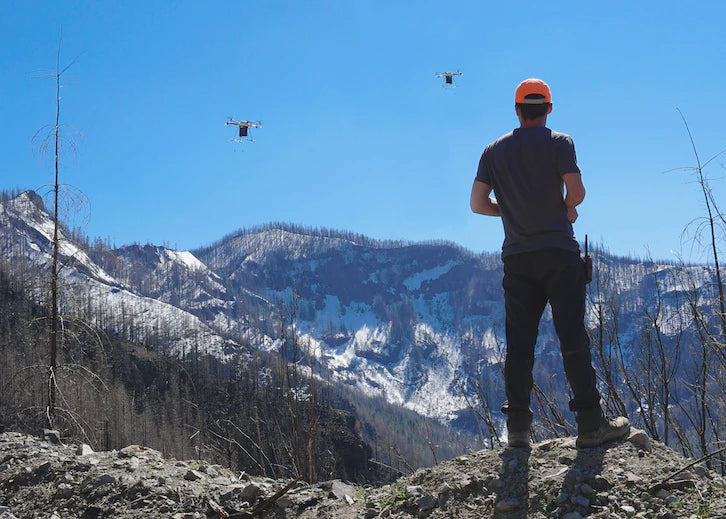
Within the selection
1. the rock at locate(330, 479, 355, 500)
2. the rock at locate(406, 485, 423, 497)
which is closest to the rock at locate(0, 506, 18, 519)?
the rock at locate(330, 479, 355, 500)

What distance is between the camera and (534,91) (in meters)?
3.83

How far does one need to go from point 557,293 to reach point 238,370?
328 feet

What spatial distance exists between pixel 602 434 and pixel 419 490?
1.12 meters

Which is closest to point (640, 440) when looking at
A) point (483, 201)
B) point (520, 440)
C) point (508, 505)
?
point (520, 440)

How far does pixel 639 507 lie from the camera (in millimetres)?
3002

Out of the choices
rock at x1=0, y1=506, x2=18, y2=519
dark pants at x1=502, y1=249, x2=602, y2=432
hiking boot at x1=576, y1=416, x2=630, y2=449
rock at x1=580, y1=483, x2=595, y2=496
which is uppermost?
dark pants at x1=502, y1=249, x2=602, y2=432

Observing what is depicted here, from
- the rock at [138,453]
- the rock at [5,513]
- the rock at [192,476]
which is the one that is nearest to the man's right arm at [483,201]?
the rock at [192,476]

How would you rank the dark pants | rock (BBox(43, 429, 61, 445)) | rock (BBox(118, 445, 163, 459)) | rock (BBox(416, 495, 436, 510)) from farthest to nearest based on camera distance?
rock (BBox(43, 429, 61, 445)) → rock (BBox(118, 445, 163, 459)) → the dark pants → rock (BBox(416, 495, 436, 510))

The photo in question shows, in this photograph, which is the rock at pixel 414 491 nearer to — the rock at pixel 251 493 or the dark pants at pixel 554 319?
the dark pants at pixel 554 319

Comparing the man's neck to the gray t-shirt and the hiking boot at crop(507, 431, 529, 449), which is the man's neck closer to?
the gray t-shirt

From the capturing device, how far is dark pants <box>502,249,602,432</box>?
11.9 feet

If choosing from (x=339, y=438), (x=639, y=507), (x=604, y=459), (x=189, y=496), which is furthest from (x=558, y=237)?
(x=339, y=438)

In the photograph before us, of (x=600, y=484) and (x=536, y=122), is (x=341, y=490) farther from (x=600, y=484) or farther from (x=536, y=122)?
(x=536, y=122)

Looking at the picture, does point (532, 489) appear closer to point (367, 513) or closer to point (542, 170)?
point (367, 513)
